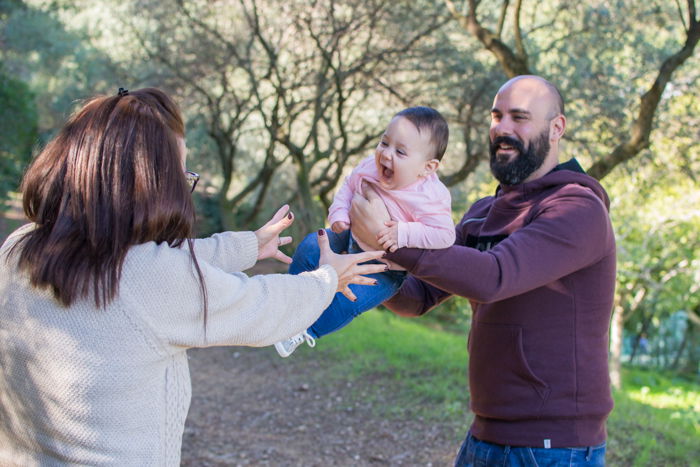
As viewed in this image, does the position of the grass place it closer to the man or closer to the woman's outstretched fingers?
the man

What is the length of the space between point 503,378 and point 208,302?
4.03 feet

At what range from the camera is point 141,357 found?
1.90 metres

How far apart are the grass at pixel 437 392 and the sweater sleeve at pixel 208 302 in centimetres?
428

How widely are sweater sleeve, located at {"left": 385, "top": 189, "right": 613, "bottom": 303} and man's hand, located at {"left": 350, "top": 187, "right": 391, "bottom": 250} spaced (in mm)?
102

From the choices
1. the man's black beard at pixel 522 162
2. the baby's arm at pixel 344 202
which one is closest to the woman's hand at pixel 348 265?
the baby's arm at pixel 344 202

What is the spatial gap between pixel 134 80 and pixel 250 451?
921 centimetres

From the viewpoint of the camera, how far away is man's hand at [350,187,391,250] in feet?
8.13

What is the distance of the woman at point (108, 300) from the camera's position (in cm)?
189

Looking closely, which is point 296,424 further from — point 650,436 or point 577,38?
point 577,38

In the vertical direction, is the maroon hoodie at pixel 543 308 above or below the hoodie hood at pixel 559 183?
below

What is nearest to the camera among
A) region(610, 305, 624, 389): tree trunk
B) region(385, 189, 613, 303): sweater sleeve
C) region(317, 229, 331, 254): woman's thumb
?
region(385, 189, 613, 303): sweater sleeve

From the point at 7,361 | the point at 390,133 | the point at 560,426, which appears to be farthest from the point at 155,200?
the point at 560,426

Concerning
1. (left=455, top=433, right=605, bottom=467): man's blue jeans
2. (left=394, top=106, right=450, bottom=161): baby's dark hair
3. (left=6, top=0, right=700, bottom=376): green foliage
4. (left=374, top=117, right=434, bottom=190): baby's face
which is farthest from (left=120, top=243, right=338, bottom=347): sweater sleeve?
(left=6, top=0, right=700, bottom=376): green foliage

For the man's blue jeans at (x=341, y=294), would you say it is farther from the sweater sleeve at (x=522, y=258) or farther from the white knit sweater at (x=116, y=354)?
the white knit sweater at (x=116, y=354)
